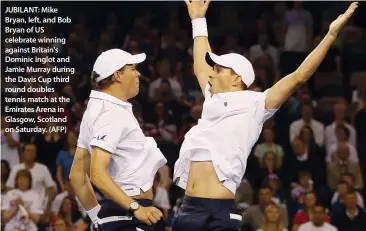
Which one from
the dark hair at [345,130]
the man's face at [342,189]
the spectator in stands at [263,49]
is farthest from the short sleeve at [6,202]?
the spectator in stands at [263,49]

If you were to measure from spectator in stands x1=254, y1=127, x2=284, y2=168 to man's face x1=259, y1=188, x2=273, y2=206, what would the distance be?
32.6 inches

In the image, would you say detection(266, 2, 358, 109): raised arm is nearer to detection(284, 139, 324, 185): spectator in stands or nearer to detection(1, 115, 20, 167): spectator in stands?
detection(284, 139, 324, 185): spectator in stands

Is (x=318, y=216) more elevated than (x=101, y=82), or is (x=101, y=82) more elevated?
(x=101, y=82)

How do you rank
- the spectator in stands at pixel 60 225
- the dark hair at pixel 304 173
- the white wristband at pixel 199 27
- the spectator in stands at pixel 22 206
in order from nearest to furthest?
the white wristband at pixel 199 27 < the spectator in stands at pixel 60 225 < the spectator in stands at pixel 22 206 < the dark hair at pixel 304 173

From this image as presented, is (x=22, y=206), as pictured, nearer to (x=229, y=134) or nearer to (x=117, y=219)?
(x=117, y=219)

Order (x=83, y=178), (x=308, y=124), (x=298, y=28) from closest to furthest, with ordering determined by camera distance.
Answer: (x=83, y=178), (x=308, y=124), (x=298, y=28)

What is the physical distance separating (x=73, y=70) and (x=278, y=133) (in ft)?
9.55

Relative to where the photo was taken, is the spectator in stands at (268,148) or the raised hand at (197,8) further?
the spectator in stands at (268,148)

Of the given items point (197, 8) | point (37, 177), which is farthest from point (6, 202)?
point (197, 8)

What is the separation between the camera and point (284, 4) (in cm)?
1655

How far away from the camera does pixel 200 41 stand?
8.36 metres

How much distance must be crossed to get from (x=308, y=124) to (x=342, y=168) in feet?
2.99

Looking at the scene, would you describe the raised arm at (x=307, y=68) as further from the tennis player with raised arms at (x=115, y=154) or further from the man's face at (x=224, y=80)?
the tennis player with raised arms at (x=115, y=154)

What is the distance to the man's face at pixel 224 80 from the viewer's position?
7.46 meters
